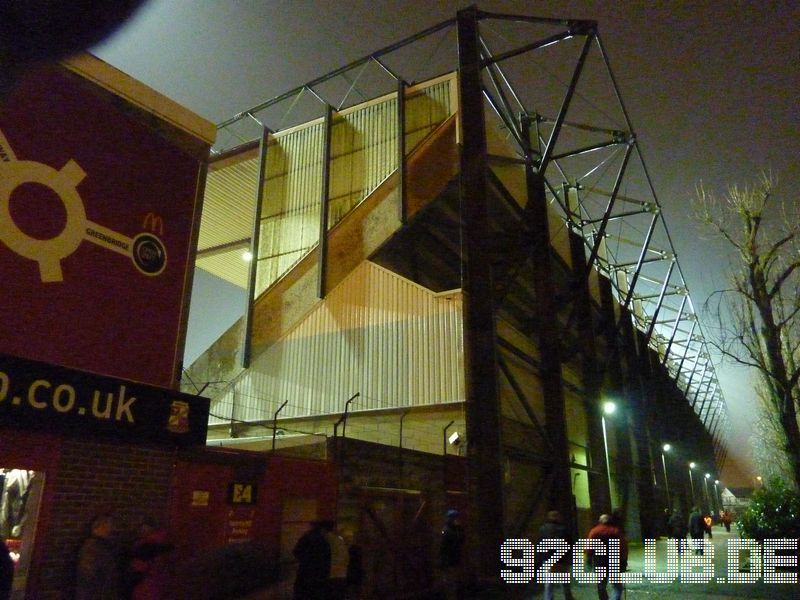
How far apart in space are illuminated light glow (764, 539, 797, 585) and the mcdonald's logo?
13362 mm

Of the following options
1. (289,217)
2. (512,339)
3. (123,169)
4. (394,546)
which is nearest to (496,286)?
(512,339)

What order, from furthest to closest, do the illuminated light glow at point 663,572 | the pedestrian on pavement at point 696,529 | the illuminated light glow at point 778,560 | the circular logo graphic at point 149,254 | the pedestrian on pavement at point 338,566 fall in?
the pedestrian on pavement at point 696,529
the illuminated light glow at point 663,572
the illuminated light glow at point 778,560
the circular logo graphic at point 149,254
the pedestrian on pavement at point 338,566

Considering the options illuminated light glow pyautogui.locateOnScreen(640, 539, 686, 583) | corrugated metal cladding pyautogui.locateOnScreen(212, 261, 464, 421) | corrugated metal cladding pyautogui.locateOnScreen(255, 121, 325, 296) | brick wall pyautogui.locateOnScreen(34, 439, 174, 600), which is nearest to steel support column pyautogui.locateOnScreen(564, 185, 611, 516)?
illuminated light glow pyautogui.locateOnScreen(640, 539, 686, 583)

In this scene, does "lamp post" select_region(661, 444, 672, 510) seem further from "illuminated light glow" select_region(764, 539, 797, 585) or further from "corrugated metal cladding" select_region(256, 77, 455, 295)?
"corrugated metal cladding" select_region(256, 77, 455, 295)

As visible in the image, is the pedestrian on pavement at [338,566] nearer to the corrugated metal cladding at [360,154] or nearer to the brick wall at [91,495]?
the brick wall at [91,495]

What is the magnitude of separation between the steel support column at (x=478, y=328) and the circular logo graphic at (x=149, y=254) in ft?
28.3

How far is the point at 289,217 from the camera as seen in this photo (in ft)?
71.1

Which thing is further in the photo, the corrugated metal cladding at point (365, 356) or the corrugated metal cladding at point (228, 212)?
the corrugated metal cladding at point (228, 212)

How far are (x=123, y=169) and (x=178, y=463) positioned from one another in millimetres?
4027

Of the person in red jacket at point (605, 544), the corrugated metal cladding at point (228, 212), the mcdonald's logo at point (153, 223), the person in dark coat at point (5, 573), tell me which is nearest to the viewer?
Result: the person in dark coat at point (5, 573)

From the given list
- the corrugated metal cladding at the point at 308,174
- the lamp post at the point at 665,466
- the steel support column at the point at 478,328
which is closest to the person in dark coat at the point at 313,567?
the steel support column at the point at 478,328

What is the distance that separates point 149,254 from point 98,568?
4.07 metres

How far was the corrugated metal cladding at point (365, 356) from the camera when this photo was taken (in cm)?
1574

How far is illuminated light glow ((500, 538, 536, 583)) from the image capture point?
44.0 ft
